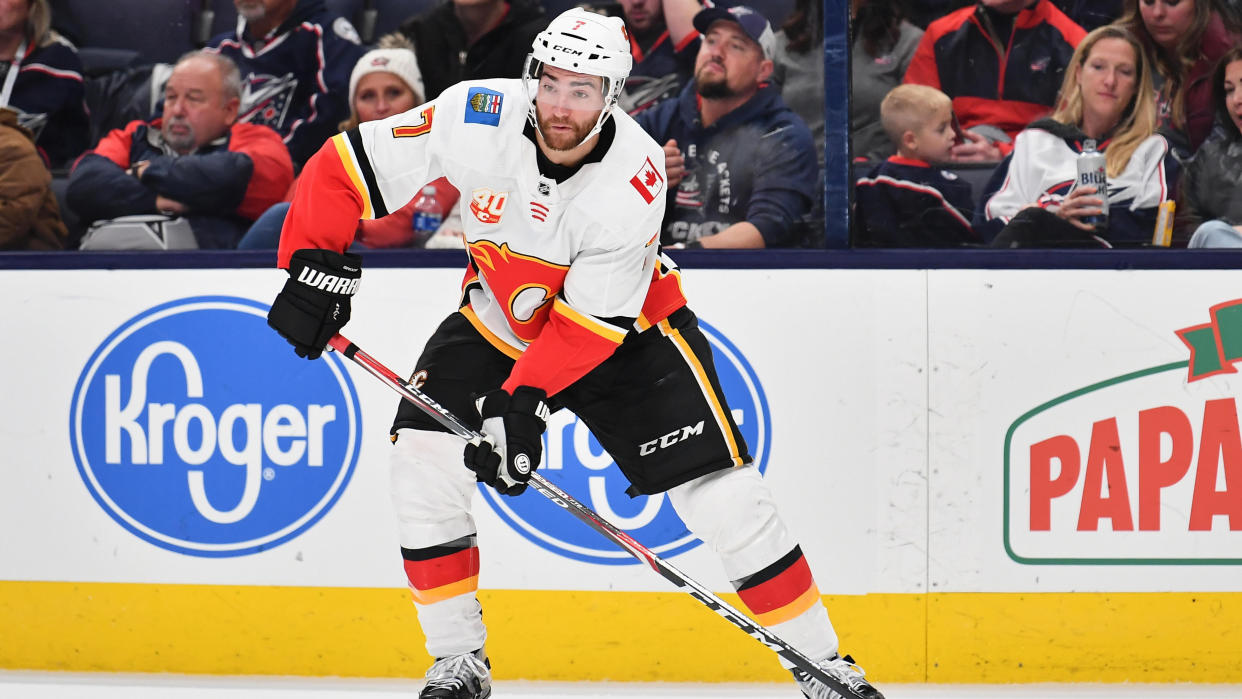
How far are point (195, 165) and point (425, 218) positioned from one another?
0.66 meters

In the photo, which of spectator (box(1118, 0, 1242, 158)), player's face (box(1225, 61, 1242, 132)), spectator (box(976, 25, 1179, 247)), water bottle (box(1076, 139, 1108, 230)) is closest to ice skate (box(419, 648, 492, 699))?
spectator (box(976, 25, 1179, 247))

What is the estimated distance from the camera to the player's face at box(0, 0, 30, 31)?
337cm

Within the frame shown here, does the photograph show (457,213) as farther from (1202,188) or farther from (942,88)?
(1202,188)

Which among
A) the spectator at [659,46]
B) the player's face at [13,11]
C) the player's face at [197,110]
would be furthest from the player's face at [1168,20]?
the player's face at [13,11]

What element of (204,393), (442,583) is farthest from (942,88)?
(204,393)

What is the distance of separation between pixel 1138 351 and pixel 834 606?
945 millimetres

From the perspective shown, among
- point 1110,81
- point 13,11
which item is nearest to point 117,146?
point 13,11

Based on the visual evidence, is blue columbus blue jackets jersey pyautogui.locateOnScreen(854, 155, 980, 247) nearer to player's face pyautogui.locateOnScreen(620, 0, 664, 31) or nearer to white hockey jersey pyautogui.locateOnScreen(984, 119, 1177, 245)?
white hockey jersey pyautogui.locateOnScreen(984, 119, 1177, 245)

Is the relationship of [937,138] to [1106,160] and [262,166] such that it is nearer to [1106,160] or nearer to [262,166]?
[1106,160]

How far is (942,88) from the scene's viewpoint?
3074mm

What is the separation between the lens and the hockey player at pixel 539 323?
218 cm

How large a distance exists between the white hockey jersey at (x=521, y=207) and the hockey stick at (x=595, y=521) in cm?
17

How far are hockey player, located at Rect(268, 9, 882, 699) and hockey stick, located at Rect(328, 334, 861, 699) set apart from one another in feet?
0.09

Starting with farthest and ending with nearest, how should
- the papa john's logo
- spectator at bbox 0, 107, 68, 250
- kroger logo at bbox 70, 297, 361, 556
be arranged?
spectator at bbox 0, 107, 68, 250 → kroger logo at bbox 70, 297, 361, 556 → the papa john's logo
